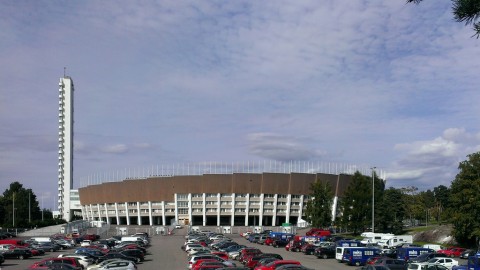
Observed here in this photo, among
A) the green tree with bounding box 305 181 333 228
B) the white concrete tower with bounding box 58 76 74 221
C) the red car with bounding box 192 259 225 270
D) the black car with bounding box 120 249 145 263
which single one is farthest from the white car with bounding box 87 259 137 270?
the white concrete tower with bounding box 58 76 74 221

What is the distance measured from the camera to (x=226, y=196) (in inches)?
6014

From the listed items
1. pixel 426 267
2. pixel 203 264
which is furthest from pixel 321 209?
pixel 203 264

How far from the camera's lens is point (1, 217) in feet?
467

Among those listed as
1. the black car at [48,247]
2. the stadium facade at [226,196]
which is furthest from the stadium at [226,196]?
the black car at [48,247]

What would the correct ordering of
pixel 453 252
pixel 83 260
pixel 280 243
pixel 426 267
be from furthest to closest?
pixel 280 243 < pixel 453 252 < pixel 83 260 < pixel 426 267

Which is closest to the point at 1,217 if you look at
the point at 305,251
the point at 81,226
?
the point at 81,226

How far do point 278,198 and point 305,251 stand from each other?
95.1m

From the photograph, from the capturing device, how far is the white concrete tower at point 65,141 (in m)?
185

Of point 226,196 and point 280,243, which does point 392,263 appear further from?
point 226,196

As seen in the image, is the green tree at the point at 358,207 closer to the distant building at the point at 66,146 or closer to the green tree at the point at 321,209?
the green tree at the point at 321,209

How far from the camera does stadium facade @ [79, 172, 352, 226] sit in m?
150

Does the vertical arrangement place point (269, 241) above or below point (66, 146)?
below

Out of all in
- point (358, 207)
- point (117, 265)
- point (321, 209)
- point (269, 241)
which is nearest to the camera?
point (117, 265)

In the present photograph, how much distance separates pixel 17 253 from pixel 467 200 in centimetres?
5039
